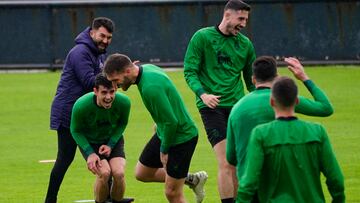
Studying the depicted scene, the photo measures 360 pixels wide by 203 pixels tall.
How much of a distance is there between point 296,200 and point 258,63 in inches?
57.7

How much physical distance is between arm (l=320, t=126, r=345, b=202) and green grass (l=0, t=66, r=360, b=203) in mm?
5013

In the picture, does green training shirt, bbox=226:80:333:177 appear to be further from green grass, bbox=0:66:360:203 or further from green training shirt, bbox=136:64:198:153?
green grass, bbox=0:66:360:203

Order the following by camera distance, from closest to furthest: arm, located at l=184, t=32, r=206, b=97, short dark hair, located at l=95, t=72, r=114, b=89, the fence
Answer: short dark hair, located at l=95, t=72, r=114, b=89 < arm, located at l=184, t=32, r=206, b=97 < the fence

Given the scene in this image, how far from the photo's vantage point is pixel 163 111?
10945 millimetres

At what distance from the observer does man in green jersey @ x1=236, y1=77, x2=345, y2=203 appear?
26.8 ft

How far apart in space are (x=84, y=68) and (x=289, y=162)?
5.08 meters

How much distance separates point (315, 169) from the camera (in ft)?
27.1

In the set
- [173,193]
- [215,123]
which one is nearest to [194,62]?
[215,123]

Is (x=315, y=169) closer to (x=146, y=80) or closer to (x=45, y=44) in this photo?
(x=146, y=80)

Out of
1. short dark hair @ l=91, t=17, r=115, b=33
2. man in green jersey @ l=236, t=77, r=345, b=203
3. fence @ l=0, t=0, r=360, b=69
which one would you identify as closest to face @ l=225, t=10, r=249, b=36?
short dark hair @ l=91, t=17, r=115, b=33

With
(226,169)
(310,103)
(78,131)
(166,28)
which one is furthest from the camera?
(166,28)

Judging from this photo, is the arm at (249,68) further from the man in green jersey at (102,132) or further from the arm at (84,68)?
the arm at (84,68)

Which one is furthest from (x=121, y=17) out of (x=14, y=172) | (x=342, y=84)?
(x=14, y=172)

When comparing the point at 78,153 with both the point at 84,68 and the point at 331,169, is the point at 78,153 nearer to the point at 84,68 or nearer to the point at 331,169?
the point at 84,68
